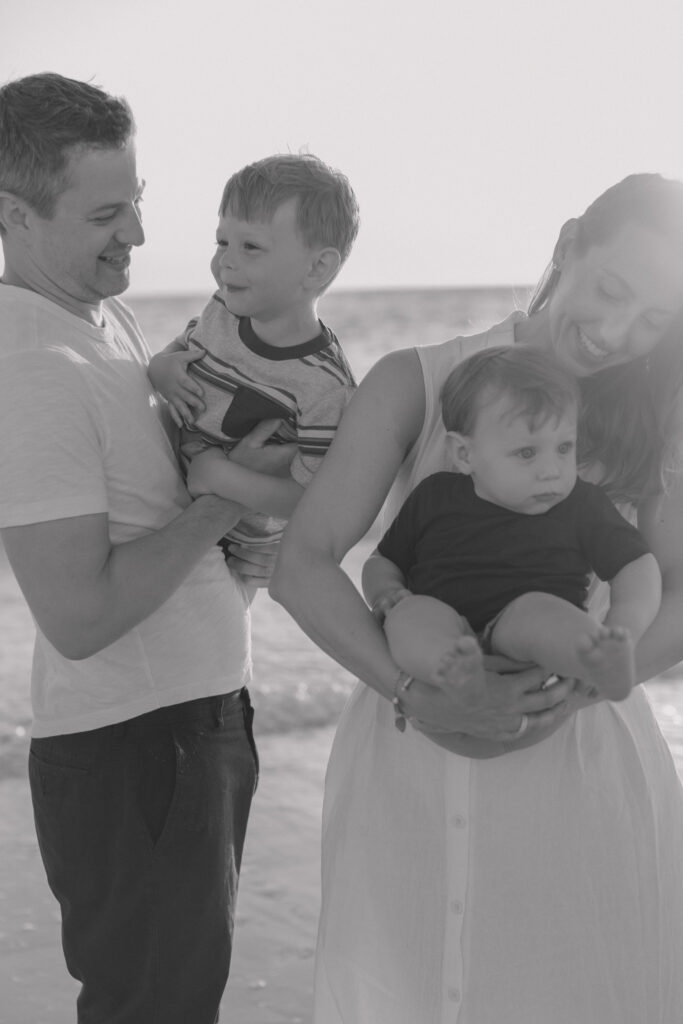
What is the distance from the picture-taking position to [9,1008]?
3.11 metres

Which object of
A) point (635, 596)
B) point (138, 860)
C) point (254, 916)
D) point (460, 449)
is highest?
point (460, 449)

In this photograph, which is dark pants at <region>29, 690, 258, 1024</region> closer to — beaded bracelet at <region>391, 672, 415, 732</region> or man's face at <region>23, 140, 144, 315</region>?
beaded bracelet at <region>391, 672, 415, 732</region>

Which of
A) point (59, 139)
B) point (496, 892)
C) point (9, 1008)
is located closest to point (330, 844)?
point (496, 892)

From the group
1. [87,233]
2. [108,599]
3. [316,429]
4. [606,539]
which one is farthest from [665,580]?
[87,233]

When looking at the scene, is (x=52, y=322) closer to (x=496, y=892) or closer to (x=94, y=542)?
(x=94, y=542)

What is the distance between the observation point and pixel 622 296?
1.85 meters

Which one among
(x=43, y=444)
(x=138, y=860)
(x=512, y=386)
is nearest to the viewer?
(x=512, y=386)

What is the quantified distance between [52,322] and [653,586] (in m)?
1.07

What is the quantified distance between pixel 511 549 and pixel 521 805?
1.36 ft

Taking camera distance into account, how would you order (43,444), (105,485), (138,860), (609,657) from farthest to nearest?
(138,860) < (105,485) < (43,444) < (609,657)

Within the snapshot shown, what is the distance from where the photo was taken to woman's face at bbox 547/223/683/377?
1.85m

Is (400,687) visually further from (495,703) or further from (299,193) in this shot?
(299,193)

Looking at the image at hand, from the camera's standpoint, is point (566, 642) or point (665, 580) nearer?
point (566, 642)

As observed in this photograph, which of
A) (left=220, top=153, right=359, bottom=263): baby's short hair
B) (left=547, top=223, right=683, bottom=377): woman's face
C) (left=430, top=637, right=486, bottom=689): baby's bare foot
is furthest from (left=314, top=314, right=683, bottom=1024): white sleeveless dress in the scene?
(left=220, top=153, right=359, bottom=263): baby's short hair
